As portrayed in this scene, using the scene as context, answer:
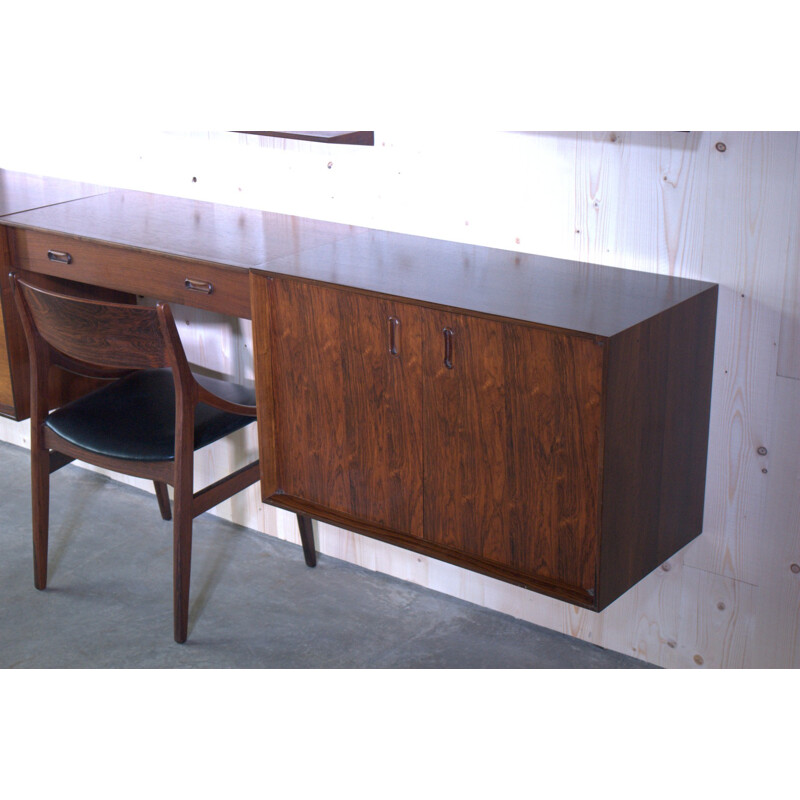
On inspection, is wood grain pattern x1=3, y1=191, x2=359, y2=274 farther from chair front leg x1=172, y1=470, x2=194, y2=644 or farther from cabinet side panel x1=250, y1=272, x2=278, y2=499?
chair front leg x1=172, y1=470, x2=194, y2=644

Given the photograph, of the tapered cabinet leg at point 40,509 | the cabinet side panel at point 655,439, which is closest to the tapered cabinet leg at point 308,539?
the tapered cabinet leg at point 40,509

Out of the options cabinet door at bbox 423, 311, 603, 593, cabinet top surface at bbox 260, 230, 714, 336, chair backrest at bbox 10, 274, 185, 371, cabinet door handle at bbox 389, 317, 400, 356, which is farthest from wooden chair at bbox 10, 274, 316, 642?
cabinet door at bbox 423, 311, 603, 593

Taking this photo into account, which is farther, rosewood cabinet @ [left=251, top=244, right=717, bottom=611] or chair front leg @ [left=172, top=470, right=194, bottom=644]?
chair front leg @ [left=172, top=470, right=194, bottom=644]

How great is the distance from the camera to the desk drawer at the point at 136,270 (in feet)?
7.31

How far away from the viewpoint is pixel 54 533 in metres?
2.96

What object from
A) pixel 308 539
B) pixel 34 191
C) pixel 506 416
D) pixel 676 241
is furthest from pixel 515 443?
pixel 34 191

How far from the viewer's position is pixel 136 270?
2.37 metres

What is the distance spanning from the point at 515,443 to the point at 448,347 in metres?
0.22

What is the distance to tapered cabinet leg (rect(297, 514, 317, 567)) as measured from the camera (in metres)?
2.72

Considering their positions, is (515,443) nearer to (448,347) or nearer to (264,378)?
(448,347)

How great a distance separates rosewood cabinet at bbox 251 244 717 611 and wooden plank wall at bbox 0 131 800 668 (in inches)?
2.8

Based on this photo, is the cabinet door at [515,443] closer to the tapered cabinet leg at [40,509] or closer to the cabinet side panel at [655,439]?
the cabinet side panel at [655,439]

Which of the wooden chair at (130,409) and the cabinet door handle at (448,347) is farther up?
the cabinet door handle at (448,347)

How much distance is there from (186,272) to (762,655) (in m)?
1.54
